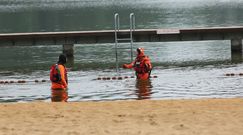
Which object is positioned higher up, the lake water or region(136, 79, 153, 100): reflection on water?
region(136, 79, 153, 100): reflection on water

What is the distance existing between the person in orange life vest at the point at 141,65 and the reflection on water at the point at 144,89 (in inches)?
13.8

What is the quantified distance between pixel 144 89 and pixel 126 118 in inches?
463

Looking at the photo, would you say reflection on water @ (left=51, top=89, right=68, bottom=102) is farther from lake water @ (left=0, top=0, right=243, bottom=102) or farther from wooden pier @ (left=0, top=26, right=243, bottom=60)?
wooden pier @ (left=0, top=26, right=243, bottom=60)

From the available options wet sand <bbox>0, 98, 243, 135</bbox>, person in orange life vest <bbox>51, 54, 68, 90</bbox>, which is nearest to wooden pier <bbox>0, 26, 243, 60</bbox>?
person in orange life vest <bbox>51, 54, 68, 90</bbox>

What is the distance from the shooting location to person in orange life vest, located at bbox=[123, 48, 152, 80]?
27250 mm

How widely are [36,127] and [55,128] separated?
453mm

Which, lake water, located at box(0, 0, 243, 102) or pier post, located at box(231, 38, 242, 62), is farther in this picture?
pier post, located at box(231, 38, 242, 62)

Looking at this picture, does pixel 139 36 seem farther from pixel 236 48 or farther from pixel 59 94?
pixel 59 94

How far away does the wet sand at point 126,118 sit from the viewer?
12471 millimetres

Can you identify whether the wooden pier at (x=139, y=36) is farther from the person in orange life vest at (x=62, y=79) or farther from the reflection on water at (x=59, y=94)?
the person in orange life vest at (x=62, y=79)

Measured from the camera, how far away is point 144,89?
25750 mm

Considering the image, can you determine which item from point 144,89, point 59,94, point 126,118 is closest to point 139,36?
point 144,89

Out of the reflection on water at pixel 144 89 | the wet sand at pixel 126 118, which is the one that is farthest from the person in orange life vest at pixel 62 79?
the wet sand at pixel 126 118

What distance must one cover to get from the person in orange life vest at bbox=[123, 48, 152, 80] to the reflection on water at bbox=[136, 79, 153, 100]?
35 centimetres
